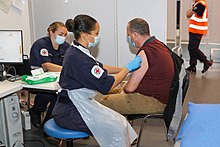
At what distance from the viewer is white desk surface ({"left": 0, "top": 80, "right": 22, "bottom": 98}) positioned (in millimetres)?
2396

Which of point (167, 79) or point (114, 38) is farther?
point (114, 38)

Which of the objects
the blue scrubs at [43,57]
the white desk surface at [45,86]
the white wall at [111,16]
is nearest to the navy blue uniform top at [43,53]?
the blue scrubs at [43,57]

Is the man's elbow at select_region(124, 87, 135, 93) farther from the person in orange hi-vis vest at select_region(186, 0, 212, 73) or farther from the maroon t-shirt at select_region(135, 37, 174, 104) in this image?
the person in orange hi-vis vest at select_region(186, 0, 212, 73)

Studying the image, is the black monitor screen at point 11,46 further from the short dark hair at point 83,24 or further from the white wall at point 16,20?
the white wall at point 16,20

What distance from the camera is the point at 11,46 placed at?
2816 mm

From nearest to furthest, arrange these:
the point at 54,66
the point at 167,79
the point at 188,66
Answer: the point at 167,79 < the point at 54,66 < the point at 188,66

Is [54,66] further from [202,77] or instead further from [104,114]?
[202,77]

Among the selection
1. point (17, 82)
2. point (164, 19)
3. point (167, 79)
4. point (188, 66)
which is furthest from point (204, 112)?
point (188, 66)

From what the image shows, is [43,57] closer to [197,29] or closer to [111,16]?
[111,16]

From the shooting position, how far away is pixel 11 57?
2836mm

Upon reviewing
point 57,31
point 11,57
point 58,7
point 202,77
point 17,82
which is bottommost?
point 202,77

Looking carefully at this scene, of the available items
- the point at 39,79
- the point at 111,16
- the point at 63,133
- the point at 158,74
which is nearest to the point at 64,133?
the point at 63,133

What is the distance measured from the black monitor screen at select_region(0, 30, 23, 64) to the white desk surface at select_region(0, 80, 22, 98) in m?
0.24

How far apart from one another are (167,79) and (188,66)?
376 centimetres
